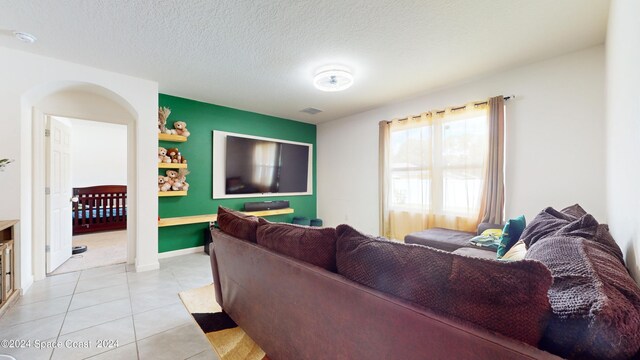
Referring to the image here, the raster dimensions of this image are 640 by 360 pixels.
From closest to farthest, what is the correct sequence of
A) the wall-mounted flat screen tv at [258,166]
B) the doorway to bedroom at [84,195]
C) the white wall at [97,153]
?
1. the doorway to bedroom at [84,195]
2. the wall-mounted flat screen tv at [258,166]
3. the white wall at [97,153]

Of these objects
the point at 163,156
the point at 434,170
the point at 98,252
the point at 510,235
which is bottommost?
the point at 98,252

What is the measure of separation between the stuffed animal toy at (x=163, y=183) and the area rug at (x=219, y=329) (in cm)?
168

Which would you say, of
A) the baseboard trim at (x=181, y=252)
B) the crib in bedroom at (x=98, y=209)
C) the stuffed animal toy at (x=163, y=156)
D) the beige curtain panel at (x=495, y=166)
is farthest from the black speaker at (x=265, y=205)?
the crib in bedroom at (x=98, y=209)

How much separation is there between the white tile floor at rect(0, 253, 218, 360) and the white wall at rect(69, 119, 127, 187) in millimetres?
4347

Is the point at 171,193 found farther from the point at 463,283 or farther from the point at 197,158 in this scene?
the point at 463,283

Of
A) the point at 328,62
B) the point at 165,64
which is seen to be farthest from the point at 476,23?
the point at 165,64

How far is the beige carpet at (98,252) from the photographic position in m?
3.32

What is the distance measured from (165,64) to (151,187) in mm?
1457

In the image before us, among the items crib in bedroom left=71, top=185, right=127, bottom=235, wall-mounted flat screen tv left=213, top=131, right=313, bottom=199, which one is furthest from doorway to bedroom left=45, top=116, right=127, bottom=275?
wall-mounted flat screen tv left=213, top=131, right=313, bottom=199

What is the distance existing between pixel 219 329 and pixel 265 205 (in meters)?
2.84

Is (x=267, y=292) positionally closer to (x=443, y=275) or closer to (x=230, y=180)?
(x=443, y=275)

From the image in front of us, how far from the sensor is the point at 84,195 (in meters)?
5.49

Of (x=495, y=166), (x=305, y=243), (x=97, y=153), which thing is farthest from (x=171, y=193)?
(x=97, y=153)

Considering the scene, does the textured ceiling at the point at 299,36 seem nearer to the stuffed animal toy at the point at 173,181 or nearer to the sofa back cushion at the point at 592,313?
the stuffed animal toy at the point at 173,181
